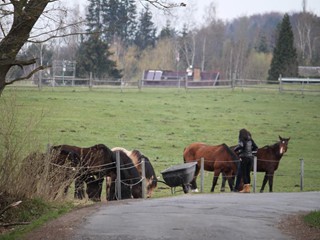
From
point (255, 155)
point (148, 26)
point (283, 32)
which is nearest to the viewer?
point (255, 155)

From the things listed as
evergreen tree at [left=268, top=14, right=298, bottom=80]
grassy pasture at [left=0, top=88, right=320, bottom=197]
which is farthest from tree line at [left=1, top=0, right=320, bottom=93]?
grassy pasture at [left=0, top=88, right=320, bottom=197]

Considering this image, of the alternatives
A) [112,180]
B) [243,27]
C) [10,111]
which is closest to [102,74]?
[112,180]

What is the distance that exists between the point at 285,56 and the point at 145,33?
28.3 meters

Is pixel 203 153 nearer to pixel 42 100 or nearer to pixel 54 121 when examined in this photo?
pixel 54 121

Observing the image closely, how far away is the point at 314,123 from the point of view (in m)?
40.9

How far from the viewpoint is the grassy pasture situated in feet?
98.7

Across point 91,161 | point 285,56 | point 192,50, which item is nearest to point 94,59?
point 285,56

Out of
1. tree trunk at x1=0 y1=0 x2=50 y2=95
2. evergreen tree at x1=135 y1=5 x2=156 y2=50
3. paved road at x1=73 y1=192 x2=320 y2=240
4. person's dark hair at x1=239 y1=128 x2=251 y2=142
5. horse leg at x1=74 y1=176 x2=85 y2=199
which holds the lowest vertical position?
horse leg at x1=74 y1=176 x2=85 y2=199

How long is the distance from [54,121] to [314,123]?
14.5 m

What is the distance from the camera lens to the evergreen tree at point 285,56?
242 feet

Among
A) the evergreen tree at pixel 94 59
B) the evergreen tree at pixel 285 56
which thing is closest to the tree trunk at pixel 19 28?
the evergreen tree at pixel 94 59

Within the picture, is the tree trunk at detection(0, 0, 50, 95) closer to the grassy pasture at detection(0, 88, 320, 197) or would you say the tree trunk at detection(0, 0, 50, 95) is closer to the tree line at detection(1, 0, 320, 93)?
the grassy pasture at detection(0, 88, 320, 197)

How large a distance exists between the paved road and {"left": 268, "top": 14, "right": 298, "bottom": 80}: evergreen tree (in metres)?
57.4

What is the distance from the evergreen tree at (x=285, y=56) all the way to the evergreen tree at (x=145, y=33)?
25.5 metres
